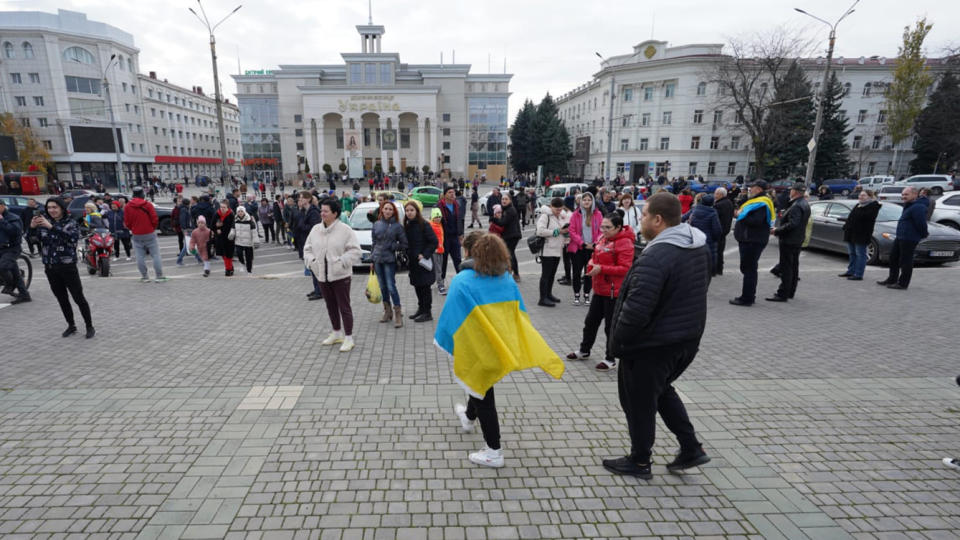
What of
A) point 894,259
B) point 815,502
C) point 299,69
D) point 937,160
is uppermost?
point 299,69

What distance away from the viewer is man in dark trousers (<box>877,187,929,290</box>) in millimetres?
8422

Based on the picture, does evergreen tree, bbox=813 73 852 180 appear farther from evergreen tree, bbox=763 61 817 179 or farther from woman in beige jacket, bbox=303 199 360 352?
woman in beige jacket, bbox=303 199 360 352

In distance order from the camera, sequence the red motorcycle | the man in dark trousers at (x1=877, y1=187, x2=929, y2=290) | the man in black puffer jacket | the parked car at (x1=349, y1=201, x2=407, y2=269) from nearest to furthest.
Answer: the man in black puffer jacket → the man in dark trousers at (x1=877, y1=187, x2=929, y2=290) → the red motorcycle → the parked car at (x1=349, y1=201, x2=407, y2=269)

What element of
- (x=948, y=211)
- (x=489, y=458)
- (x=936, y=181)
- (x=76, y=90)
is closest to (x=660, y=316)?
(x=489, y=458)

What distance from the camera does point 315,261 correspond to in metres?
5.78

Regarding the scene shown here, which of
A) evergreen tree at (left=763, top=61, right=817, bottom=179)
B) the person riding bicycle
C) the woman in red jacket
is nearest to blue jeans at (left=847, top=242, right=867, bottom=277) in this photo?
the woman in red jacket

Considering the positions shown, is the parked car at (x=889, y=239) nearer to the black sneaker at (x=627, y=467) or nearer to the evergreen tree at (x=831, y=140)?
the black sneaker at (x=627, y=467)

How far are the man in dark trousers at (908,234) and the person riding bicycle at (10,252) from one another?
51.8 ft

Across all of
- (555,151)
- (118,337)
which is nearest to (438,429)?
(118,337)

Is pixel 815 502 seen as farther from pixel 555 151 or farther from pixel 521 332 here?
pixel 555 151

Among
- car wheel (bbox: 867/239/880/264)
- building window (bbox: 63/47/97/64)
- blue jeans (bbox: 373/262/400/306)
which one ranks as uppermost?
building window (bbox: 63/47/97/64)

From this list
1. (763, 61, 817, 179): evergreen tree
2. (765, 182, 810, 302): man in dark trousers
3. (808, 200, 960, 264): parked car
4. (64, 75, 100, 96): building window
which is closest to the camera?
(765, 182, 810, 302): man in dark trousers

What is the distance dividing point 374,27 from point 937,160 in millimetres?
69714

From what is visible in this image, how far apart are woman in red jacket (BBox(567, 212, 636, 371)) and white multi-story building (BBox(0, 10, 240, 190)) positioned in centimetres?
5900
